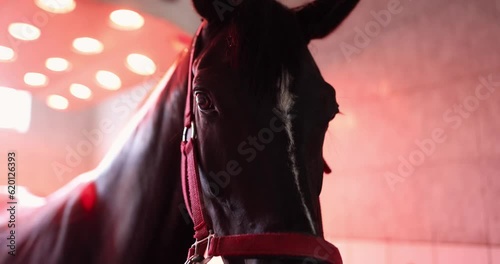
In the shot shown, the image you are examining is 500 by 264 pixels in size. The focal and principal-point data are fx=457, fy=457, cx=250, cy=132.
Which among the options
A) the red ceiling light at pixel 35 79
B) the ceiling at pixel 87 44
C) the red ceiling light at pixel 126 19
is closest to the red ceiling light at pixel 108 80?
the ceiling at pixel 87 44

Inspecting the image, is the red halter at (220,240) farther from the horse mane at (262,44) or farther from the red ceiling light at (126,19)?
the red ceiling light at (126,19)

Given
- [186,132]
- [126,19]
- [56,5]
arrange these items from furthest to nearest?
[126,19] → [56,5] → [186,132]

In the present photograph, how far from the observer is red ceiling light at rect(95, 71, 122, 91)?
3154 mm

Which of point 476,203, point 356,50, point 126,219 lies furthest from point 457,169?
point 126,219

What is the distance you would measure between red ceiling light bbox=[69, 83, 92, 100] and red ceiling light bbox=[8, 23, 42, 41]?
98cm

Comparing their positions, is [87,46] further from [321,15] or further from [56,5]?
[321,15]

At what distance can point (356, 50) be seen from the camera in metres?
1.83

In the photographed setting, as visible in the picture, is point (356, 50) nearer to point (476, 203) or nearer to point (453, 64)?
point (453, 64)

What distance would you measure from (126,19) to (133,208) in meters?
Answer: 1.58

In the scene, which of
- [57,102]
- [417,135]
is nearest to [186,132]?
[417,135]

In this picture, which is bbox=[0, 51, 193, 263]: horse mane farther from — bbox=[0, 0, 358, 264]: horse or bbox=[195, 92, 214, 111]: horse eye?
bbox=[195, 92, 214, 111]: horse eye

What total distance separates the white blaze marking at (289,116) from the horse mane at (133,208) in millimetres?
222

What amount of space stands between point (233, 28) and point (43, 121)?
10.9 feet

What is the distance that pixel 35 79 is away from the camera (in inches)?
123
